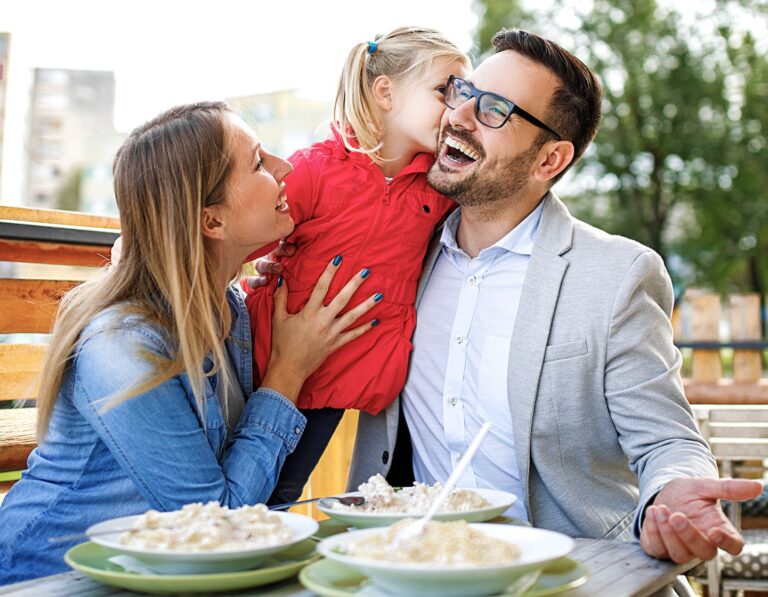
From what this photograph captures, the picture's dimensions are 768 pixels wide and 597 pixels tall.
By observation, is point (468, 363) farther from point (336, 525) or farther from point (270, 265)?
point (336, 525)

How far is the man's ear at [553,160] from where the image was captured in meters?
2.75

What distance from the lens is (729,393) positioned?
25.0 feet

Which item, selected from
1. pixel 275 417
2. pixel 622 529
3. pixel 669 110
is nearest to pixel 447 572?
pixel 275 417

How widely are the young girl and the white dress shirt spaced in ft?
0.22

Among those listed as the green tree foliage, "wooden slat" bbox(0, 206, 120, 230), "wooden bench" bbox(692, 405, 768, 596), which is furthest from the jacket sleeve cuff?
the green tree foliage

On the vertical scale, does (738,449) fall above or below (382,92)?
below

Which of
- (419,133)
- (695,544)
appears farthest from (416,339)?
(695,544)

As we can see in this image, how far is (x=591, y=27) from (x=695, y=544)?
14639 mm

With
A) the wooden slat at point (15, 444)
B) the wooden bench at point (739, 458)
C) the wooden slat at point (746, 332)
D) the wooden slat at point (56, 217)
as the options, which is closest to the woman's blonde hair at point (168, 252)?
the wooden slat at point (15, 444)

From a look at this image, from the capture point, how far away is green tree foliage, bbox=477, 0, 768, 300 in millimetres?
14789

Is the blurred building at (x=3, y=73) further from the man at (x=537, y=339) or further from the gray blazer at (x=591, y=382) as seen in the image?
the gray blazer at (x=591, y=382)

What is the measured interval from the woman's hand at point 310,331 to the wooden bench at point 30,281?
0.90 m

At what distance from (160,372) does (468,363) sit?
96 centimetres

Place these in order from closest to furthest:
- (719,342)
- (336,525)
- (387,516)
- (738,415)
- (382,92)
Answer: (387,516)
(336,525)
(382,92)
(738,415)
(719,342)
